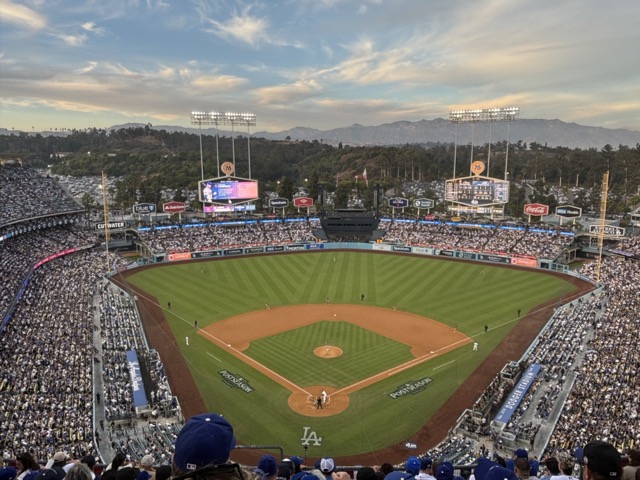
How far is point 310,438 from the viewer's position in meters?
25.4

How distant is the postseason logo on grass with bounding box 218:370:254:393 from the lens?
100 ft

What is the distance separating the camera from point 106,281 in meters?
53.0

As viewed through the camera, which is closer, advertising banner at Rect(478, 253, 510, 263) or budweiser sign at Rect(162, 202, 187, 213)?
advertising banner at Rect(478, 253, 510, 263)

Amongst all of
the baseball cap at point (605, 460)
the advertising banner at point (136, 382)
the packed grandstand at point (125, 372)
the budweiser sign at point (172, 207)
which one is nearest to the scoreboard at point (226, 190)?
the budweiser sign at point (172, 207)

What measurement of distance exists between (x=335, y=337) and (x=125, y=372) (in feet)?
52.5

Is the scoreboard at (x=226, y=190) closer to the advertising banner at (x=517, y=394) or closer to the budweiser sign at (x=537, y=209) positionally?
the budweiser sign at (x=537, y=209)

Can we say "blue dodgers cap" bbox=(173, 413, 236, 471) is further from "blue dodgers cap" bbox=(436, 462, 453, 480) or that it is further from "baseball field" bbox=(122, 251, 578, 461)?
"baseball field" bbox=(122, 251, 578, 461)

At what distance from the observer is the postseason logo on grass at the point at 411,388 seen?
1176 inches

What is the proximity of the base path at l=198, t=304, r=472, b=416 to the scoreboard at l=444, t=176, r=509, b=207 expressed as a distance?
33384mm

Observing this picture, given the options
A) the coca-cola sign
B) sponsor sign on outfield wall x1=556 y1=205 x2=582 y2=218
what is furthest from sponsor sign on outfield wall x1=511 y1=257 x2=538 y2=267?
the coca-cola sign

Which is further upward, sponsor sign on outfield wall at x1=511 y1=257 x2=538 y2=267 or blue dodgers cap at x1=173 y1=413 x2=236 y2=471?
blue dodgers cap at x1=173 y1=413 x2=236 y2=471

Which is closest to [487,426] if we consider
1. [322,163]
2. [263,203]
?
[263,203]

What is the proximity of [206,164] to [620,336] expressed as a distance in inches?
4883

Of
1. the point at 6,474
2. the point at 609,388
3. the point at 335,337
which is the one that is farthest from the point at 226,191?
the point at 6,474
